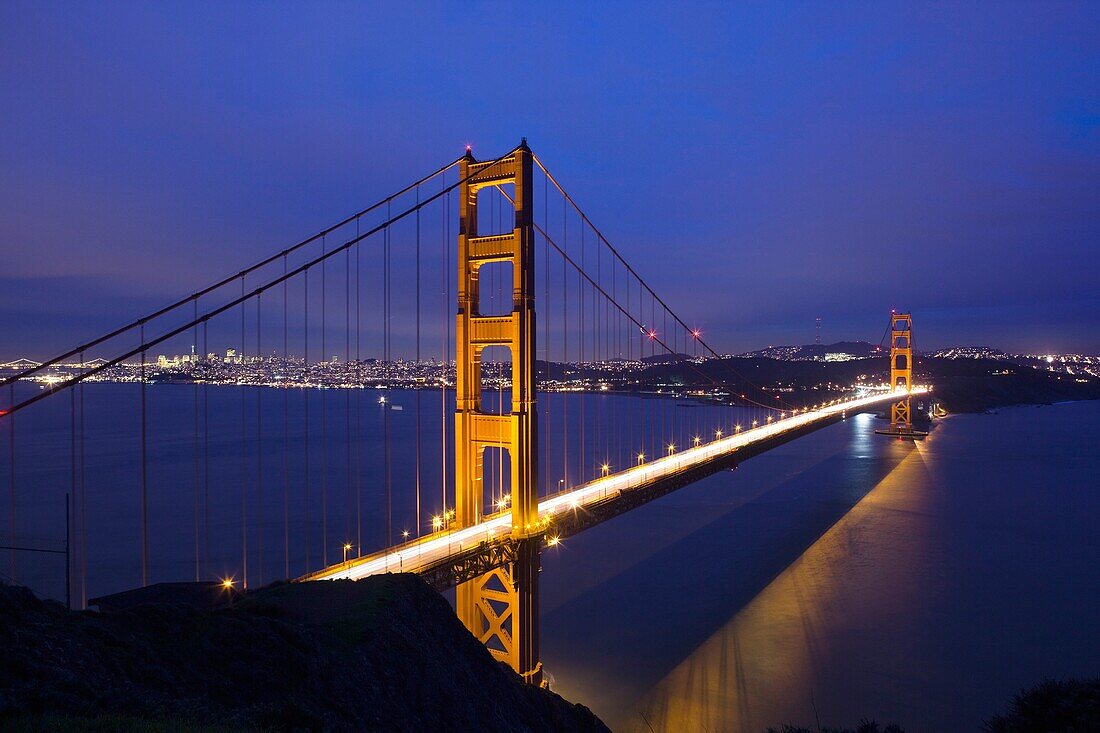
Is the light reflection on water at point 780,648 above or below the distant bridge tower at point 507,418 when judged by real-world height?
below

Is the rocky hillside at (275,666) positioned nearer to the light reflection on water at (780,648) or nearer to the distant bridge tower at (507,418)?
the distant bridge tower at (507,418)

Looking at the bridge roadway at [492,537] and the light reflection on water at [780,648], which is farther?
the light reflection on water at [780,648]

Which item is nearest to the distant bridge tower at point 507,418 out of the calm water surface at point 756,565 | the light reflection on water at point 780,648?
the calm water surface at point 756,565

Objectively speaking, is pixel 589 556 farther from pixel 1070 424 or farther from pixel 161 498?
pixel 1070 424

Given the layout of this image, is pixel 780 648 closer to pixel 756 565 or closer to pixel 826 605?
pixel 826 605

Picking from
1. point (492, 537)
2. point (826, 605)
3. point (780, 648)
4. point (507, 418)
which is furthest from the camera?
point (826, 605)

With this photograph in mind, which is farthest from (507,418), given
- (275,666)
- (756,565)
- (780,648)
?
(756,565)
